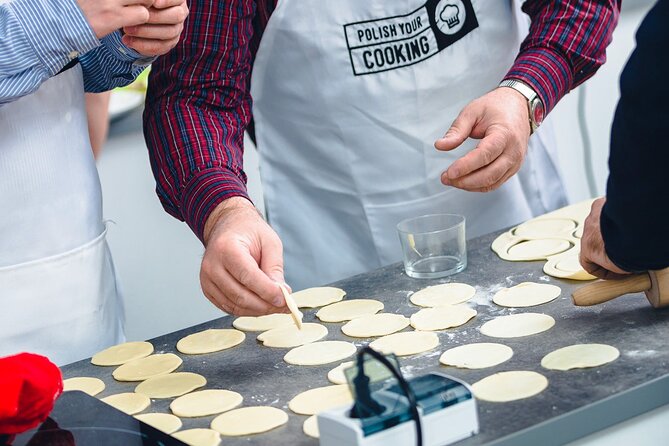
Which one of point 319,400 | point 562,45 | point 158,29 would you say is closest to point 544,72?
point 562,45

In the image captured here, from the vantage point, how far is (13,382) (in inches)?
44.4

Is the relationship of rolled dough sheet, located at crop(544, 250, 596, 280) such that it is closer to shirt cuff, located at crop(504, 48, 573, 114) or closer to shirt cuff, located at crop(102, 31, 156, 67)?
shirt cuff, located at crop(504, 48, 573, 114)

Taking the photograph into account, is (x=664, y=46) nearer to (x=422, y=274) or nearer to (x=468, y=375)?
(x=468, y=375)

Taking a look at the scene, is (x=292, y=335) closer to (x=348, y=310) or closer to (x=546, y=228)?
(x=348, y=310)

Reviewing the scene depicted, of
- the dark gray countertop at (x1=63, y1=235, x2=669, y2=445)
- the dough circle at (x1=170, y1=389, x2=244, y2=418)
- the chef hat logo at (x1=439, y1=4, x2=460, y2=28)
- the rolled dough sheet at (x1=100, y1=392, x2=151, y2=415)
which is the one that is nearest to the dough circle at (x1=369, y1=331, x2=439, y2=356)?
the dark gray countertop at (x1=63, y1=235, x2=669, y2=445)

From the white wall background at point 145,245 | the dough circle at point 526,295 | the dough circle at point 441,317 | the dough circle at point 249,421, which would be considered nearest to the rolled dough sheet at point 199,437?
the dough circle at point 249,421

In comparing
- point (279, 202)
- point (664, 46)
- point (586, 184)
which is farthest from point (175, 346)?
point (586, 184)

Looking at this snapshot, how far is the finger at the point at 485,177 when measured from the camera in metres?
1.62

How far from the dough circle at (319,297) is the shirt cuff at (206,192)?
192 millimetres

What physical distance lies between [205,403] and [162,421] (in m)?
0.06

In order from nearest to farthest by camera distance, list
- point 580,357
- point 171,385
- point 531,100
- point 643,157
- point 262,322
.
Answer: point 643,157, point 580,357, point 171,385, point 262,322, point 531,100

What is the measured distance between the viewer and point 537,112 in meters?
1.76

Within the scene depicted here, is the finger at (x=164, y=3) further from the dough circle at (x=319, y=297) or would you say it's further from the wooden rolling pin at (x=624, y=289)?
the wooden rolling pin at (x=624, y=289)

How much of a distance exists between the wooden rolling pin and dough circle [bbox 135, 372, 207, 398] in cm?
54
